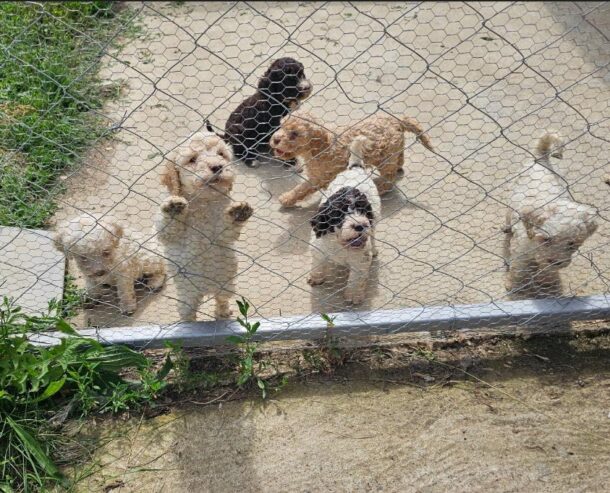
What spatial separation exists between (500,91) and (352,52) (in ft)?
4.56

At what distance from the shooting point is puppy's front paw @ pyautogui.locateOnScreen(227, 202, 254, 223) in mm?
2344

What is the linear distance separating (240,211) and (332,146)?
1.42 m

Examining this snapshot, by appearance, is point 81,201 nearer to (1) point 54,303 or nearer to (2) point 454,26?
(1) point 54,303

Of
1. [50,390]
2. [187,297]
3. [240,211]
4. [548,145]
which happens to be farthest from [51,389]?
[548,145]

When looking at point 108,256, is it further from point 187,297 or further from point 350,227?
point 350,227

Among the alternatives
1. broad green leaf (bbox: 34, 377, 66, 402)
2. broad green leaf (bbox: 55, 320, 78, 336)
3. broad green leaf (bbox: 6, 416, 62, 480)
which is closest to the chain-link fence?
broad green leaf (bbox: 55, 320, 78, 336)

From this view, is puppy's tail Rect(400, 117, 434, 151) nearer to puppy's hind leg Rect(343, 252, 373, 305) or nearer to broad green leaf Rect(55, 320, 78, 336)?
puppy's hind leg Rect(343, 252, 373, 305)

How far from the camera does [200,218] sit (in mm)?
2498

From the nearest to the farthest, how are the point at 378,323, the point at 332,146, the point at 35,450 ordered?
the point at 35,450 → the point at 378,323 → the point at 332,146

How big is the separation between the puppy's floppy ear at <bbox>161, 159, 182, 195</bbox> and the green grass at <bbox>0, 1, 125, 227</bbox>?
0.95m

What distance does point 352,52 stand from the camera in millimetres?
5230

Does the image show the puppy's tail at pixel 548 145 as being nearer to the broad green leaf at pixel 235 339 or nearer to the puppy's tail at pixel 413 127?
the puppy's tail at pixel 413 127

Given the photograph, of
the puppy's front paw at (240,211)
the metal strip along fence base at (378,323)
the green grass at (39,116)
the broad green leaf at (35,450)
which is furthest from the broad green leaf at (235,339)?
the green grass at (39,116)

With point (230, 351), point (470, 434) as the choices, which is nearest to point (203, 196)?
point (230, 351)
